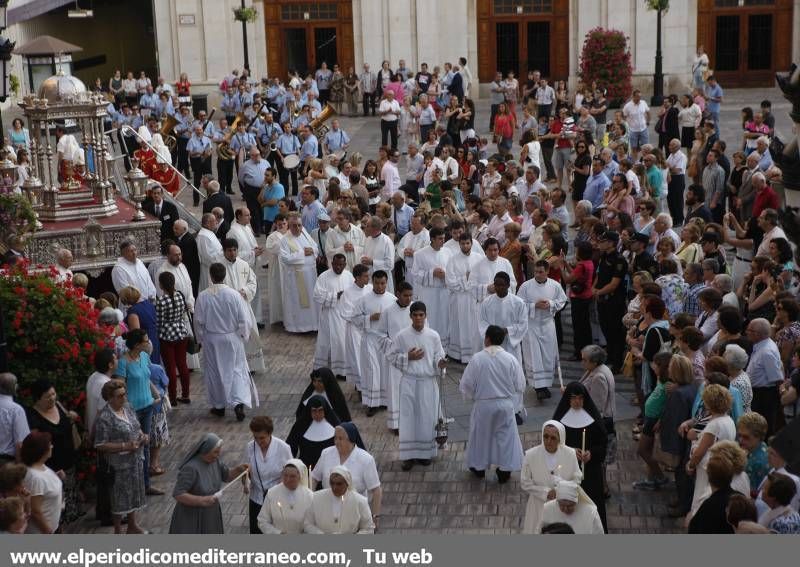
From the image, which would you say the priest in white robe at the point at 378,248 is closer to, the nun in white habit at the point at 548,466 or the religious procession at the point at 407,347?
the religious procession at the point at 407,347

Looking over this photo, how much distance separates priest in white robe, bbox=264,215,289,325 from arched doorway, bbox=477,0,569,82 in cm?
2306

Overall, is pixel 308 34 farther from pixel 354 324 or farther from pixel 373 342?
pixel 373 342

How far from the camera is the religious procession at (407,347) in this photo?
9.89 m

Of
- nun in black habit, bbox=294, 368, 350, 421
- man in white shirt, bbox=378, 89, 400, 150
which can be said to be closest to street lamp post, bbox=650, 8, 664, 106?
man in white shirt, bbox=378, 89, 400, 150

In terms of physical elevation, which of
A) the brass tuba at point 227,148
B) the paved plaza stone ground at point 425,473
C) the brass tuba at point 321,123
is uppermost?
the brass tuba at point 321,123

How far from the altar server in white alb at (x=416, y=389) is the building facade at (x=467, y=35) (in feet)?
87.8

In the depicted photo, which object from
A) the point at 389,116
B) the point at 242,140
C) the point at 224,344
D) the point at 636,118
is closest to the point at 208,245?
the point at 224,344

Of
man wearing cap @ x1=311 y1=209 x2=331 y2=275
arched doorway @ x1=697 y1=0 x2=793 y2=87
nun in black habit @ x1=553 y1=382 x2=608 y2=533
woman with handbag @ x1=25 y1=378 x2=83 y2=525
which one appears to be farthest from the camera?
arched doorway @ x1=697 y1=0 x2=793 y2=87

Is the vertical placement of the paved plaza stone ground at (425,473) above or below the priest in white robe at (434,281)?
below

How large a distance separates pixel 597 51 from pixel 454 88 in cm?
400

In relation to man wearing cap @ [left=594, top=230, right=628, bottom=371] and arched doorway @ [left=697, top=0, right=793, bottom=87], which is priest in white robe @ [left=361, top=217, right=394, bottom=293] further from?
arched doorway @ [left=697, top=0, right=793, bottom=87]

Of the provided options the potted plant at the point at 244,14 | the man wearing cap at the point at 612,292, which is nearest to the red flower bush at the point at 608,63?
the potted plant at the point at 244,14

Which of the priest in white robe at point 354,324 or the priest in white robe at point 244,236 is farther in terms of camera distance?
the priest in white robe at point 244,236

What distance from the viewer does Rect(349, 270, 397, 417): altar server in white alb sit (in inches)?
545
